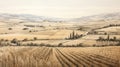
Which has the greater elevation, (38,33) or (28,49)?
(38,33)

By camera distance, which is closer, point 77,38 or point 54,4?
point 77,38

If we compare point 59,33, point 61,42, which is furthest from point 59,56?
point 59,33

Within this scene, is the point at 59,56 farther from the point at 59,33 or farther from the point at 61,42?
the point at 59,33

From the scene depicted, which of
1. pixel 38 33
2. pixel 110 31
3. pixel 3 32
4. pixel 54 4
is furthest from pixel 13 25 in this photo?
pixel 110 31

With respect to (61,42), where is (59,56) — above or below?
below

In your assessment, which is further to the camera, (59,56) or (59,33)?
(59,33)

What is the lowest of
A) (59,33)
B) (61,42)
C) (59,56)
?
(59,56)

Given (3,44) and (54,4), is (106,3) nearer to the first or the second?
(54,4)

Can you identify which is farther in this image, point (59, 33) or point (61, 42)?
point (59, 33)
